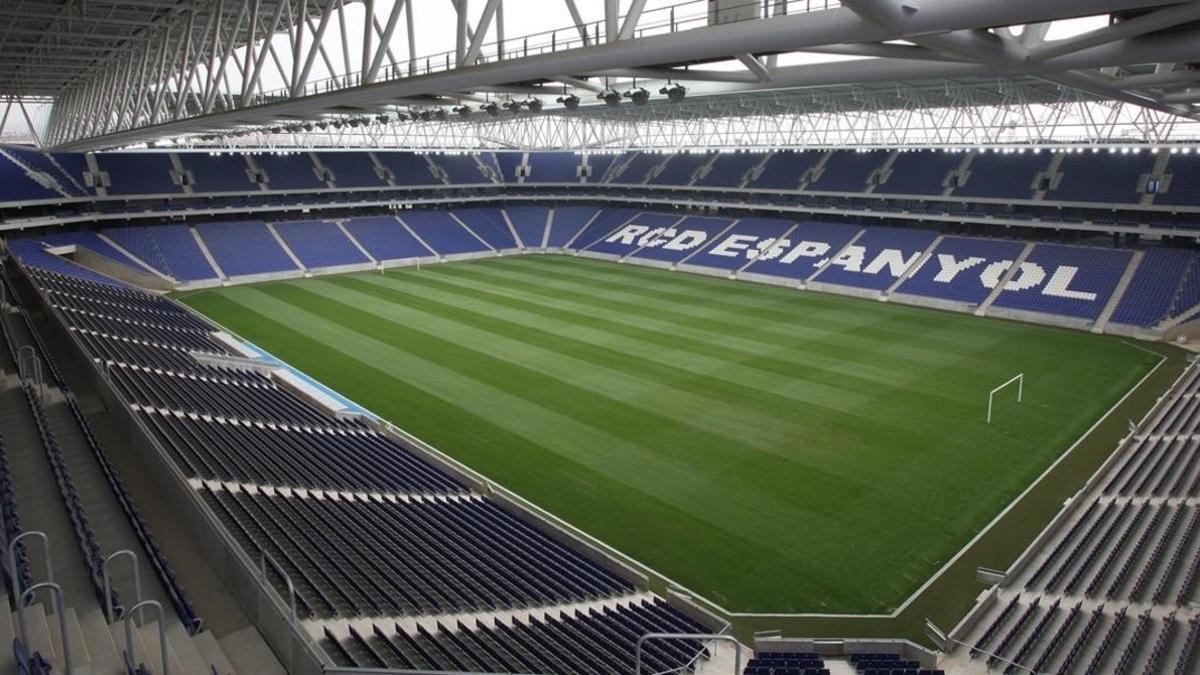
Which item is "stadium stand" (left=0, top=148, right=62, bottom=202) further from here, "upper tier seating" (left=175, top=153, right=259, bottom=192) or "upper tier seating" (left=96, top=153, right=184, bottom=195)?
"upper tier seating" (left=175, top=153, right=259, bottom=192)

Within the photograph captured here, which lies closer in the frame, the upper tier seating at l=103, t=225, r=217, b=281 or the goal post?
the goal post

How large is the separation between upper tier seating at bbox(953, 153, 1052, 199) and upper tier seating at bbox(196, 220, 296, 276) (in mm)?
39275

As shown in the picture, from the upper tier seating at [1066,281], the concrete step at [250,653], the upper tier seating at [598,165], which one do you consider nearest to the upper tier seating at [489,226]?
the upper tier seating at [598,165]

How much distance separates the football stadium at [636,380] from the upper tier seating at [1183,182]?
0.19 meters

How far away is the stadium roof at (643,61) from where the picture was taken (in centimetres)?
716

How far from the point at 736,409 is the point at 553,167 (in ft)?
146

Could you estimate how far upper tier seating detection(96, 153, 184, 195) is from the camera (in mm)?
43938

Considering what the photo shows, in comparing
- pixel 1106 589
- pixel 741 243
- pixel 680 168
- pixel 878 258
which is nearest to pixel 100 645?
pixel 1106 589

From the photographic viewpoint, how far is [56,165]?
1689 inches

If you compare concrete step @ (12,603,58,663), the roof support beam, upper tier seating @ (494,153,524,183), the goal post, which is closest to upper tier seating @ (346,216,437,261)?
upper tier seating @ (494,153,524,183)

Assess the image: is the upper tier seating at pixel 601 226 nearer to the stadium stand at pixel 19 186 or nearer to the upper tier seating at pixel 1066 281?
the upper tier seating at pixel 1066 281

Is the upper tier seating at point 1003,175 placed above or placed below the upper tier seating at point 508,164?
below

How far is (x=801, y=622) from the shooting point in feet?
39.0

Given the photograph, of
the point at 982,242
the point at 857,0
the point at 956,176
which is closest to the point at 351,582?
the point at 857,0
